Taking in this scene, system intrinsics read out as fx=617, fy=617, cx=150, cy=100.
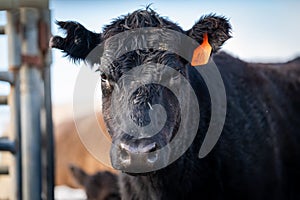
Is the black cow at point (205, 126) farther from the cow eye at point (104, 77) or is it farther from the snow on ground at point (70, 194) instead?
the snow on ground at point (70, 194)

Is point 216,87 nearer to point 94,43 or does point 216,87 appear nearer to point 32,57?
point 94,43

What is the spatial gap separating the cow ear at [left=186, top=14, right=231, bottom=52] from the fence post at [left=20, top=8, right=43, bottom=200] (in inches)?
43.2

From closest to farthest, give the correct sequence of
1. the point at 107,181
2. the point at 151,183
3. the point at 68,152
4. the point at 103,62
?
the point at 103,62 < the point at 151,183 < the point at 107,181 < the point at 68,152

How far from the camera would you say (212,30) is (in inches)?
154

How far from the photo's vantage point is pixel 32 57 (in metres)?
4.16

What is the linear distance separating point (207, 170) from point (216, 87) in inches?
23.2

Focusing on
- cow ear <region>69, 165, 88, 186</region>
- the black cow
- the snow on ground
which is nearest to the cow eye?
the black cow

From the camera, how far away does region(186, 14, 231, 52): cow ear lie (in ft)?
12.8

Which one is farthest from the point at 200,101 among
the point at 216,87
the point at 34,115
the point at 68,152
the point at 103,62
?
the point at 68,152

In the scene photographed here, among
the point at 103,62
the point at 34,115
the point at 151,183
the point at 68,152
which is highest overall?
the point at 103,62

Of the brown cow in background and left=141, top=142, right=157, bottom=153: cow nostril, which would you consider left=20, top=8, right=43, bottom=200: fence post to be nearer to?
left=141, top=142, right=157, bottom=153: cow nostril

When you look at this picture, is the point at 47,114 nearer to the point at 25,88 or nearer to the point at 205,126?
the point at 25,88

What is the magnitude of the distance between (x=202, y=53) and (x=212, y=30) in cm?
17

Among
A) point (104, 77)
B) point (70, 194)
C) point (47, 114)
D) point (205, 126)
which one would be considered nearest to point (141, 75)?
point (104, 77)
